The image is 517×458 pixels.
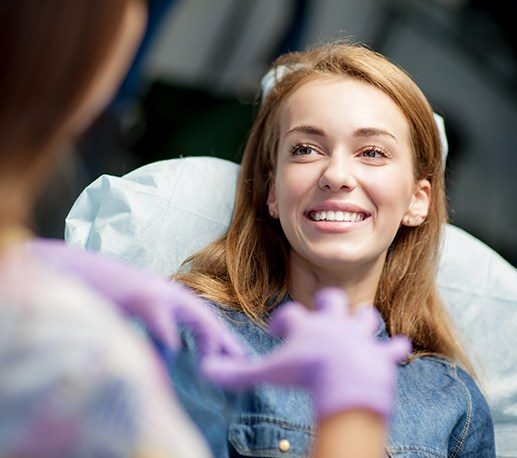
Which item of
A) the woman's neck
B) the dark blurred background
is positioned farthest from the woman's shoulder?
the dark blurred background

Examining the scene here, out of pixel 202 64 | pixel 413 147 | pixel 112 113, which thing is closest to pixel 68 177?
pixel 112 113

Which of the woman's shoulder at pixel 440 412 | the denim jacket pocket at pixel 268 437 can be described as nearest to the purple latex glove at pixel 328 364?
the denim jacket pocket at pixel 268 437

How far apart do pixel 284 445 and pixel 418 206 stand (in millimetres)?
442

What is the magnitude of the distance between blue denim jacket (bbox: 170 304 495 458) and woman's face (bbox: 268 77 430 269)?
0.14m

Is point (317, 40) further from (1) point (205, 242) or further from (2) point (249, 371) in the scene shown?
(2) point (249, 371)

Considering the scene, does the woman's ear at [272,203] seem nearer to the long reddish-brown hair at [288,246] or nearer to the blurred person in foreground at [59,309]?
the long reddish-brown hair at [288,246]

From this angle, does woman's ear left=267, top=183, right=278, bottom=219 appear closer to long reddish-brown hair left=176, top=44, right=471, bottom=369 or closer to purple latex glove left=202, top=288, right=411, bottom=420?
long reddish-brown hair left=176, top=44, right=471, bottom=369

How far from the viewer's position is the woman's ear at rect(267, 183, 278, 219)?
1350 mm

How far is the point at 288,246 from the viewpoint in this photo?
1366mm

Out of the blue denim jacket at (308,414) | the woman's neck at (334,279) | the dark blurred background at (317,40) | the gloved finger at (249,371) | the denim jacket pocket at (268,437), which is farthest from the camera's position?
the dark blurred background at (317,40)

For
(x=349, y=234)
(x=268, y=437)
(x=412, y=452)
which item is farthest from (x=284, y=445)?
(x=349, y=234)

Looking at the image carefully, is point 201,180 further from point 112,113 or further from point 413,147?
point 112,113

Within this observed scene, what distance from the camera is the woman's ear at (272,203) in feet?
4.43

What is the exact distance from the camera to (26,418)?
22.8 inches
